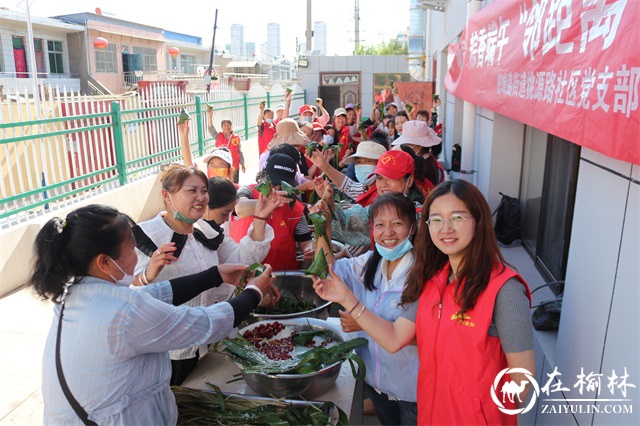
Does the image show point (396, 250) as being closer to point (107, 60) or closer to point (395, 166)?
point (395, 166)

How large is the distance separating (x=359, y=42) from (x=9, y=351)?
5944cm

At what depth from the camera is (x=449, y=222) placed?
1.92 metres

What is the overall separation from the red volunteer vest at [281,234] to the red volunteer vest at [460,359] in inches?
68.7

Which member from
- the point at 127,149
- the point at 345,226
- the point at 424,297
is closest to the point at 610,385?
the point at 424,297

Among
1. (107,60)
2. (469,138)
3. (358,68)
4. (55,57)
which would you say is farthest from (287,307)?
(107,60)

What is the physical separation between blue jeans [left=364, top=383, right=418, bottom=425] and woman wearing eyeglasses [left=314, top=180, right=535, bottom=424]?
1.16ft

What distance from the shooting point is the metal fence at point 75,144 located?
19.5ft

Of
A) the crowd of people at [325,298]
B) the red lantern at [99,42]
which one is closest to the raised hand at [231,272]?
the crowd of people at [325,298]

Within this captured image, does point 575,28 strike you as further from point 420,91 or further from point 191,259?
point 420,91

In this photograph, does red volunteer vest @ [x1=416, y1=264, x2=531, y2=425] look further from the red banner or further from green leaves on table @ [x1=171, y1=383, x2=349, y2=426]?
the red banner

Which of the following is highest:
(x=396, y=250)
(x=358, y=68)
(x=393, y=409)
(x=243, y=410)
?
(x=358, y=68)

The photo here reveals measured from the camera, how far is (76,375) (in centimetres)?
173

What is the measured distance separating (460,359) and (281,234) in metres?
2.00

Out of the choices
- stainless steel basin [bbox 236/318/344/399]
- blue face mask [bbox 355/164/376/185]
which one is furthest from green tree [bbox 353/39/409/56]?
stainless steel basin [bbox 236/318/344/399]
